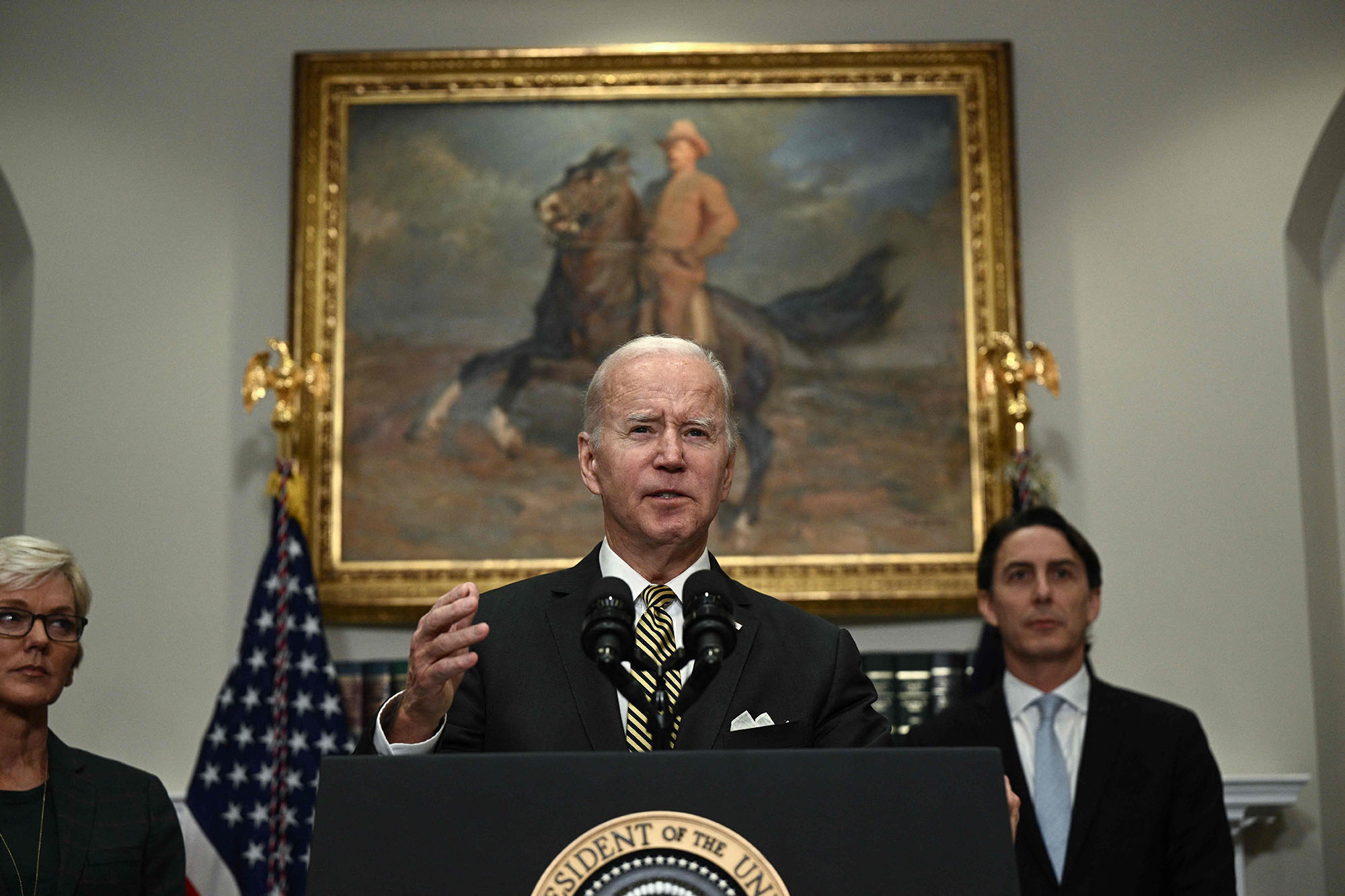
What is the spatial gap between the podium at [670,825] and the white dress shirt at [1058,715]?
2.53m

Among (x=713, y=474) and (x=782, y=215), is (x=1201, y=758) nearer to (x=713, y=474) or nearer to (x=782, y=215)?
(x=713, y=474)

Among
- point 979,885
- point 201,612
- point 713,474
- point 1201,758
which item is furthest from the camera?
point 201,612

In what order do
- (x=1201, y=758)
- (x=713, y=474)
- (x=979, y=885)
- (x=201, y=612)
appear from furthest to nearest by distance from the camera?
1. (x=201, y=612)
2. (x=1201, y=758)
3. (x=713, y=474)
4. (x=979, y=885)

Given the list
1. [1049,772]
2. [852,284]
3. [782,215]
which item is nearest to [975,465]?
[852,284]

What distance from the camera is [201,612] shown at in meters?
6.07

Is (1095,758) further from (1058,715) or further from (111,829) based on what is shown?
(111,829)

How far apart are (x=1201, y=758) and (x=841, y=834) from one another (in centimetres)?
264

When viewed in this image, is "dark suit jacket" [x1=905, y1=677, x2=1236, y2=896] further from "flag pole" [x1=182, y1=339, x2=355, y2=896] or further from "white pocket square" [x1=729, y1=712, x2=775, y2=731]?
"flag pole" [x1=182, y1=339, x2=355, y2=896]

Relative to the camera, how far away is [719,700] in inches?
97.2

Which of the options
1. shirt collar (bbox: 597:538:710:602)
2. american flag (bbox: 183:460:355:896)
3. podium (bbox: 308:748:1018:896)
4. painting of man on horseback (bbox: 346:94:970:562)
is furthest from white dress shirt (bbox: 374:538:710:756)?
painting of man on horseback (bbox: 346:94:970:562)

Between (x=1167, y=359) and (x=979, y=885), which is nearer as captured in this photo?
(x=979, y=885)

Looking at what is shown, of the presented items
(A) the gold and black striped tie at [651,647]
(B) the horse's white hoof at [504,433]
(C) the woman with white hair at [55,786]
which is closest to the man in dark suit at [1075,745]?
(A) the gold and black striped tie at [651,647]

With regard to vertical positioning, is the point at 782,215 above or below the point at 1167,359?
above

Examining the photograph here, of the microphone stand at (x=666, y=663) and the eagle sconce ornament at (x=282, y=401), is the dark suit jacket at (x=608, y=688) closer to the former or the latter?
the microphone stand at (x=666, y=663)
